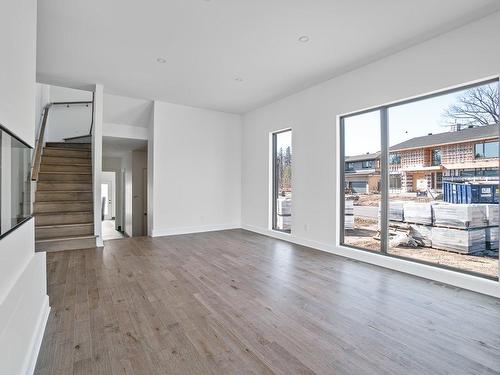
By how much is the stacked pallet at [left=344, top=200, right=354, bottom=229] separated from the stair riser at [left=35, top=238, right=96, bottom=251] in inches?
177

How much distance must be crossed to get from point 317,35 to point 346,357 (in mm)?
3320

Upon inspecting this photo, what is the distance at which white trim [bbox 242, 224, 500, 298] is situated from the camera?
2857mm

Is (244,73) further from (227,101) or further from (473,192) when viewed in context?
(473,192)

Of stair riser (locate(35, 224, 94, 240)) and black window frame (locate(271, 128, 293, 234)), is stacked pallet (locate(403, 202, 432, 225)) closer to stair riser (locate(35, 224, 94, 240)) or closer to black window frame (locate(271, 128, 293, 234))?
black window frame (locate(271, 128, 293, 234))

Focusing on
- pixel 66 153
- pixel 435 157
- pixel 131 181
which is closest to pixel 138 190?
pixel 131 181

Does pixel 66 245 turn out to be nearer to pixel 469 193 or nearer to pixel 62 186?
pixel 62 186

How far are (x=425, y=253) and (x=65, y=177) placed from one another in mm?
6708

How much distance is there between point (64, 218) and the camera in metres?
4.93

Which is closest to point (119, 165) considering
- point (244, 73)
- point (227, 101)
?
point (227, 101)

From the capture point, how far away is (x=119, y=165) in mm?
Answer: 10133

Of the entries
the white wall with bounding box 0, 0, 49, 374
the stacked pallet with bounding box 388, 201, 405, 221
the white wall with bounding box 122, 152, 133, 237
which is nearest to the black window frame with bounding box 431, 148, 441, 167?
the stacked pallet with bounding box 388, 201, 405, 221

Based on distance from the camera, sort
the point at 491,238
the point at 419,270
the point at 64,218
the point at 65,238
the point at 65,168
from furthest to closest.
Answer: the point at 65,168 < the point at 64,218 < the point at 65,238 < the point at 419,270 < the point at 491,238

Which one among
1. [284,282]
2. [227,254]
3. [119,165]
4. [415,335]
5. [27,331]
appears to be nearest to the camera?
[27,331]

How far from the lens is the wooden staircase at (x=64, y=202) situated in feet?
15.3
